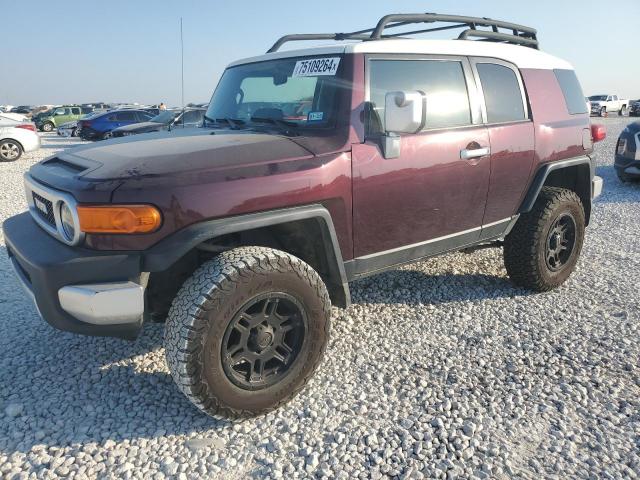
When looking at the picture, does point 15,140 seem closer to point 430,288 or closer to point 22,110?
point 430,288

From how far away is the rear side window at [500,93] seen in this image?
3.54 meters

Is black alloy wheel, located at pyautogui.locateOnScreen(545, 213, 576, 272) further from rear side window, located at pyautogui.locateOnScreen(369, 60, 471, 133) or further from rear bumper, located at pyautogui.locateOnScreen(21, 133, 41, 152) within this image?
rear bumper, located at pyautogui.locateOnScreen(21, 133, 41, 152)

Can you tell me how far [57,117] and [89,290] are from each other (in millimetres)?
34411

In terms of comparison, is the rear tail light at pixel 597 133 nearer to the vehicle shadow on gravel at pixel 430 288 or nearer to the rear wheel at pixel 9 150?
the vehicle shadow on gravel at pixel 430 288

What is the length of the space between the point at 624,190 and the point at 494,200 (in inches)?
278

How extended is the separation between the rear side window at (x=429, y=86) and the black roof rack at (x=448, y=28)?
36 cm

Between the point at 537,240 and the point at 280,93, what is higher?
the point at 280,93

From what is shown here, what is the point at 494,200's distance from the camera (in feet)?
11.9

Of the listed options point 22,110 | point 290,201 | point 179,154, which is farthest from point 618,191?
point 22,110

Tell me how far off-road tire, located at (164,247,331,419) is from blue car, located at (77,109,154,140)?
1780 centimetres

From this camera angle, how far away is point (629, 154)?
Answer: 8914mm

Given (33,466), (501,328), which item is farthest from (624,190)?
(33,466)

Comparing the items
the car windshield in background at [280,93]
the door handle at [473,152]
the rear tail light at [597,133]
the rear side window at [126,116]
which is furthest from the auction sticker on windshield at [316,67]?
the rear side window at [126,116]

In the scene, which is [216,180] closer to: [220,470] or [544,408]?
[220,470]
